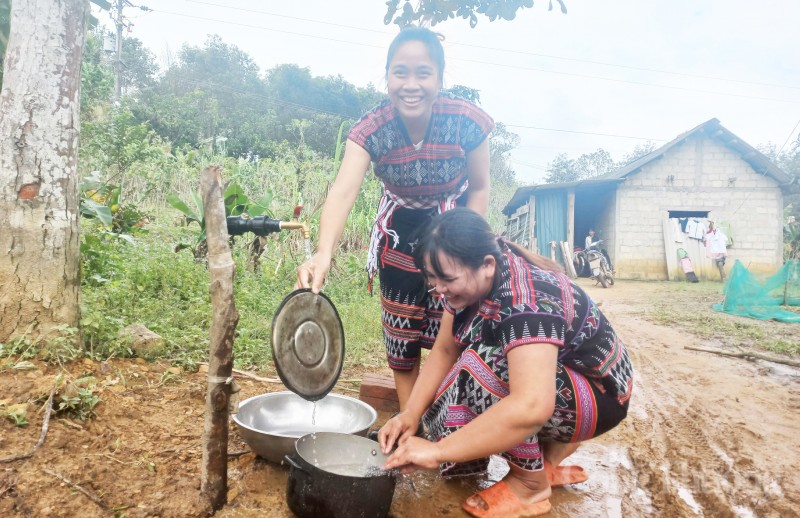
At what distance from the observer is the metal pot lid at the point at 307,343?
153cm

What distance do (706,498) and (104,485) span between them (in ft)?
7.14

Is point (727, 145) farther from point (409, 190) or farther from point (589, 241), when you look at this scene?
point (409, 190)

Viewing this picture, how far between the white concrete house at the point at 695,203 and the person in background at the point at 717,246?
158mm

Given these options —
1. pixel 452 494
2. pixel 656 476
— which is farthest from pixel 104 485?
pixel 656 476

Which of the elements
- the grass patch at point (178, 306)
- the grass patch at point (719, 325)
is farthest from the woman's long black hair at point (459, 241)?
the grass patch at point (719, 325)

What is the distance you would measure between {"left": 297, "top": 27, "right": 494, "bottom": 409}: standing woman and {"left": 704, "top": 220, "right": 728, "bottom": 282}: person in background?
1232cm

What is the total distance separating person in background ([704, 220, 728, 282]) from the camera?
12.5 m

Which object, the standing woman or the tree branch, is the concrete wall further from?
the standing woman

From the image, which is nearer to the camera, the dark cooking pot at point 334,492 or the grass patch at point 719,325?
the dark cooking pot at point 334,492

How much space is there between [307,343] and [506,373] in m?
0.65

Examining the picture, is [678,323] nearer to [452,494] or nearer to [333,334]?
[452,494]

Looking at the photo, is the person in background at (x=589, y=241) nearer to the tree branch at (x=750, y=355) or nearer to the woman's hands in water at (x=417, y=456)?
the tree branch at (x=750, y=355)

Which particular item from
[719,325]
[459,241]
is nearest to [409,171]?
[459,241]

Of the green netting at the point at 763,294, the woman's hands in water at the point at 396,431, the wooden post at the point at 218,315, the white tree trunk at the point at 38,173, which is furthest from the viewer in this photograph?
the green netting at the point at 763,294
